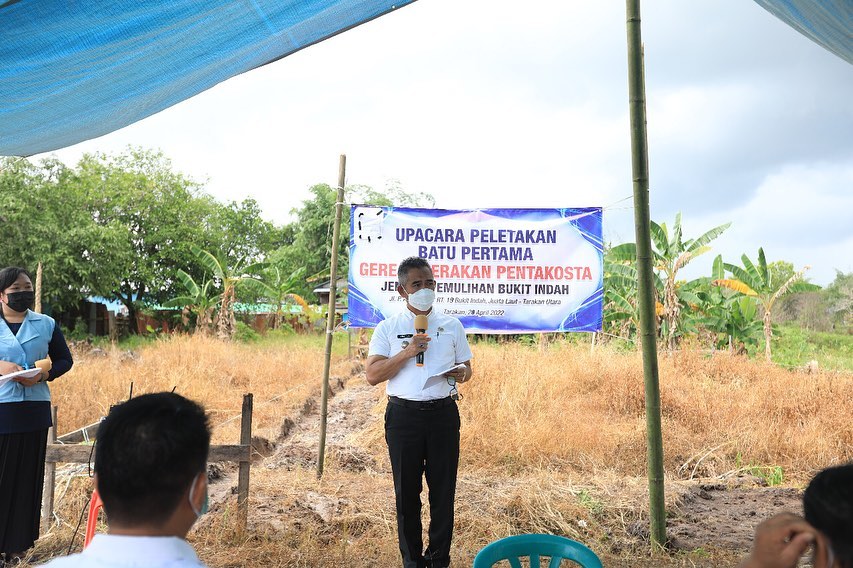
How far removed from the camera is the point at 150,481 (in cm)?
137

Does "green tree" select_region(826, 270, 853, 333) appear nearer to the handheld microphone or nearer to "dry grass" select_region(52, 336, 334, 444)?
"dry grass" select_region(52, 336, 334, 444)

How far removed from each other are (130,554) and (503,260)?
16.6 feet

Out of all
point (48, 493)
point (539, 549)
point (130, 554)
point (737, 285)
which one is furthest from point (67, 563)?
point (737, 285)

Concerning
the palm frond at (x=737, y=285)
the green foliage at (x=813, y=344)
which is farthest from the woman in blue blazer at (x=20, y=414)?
the green foliage at (x=813, y=344)

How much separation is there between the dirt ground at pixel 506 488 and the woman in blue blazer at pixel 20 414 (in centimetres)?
148

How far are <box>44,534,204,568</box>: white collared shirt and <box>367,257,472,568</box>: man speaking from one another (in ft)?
7.97

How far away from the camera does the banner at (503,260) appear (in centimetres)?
608

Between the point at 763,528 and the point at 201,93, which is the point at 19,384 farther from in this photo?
the point at 763,528

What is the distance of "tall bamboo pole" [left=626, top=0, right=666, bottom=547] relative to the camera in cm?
410

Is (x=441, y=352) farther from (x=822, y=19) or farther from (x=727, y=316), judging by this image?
(x=727, y=316)

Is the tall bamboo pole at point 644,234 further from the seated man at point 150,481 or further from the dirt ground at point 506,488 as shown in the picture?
the seated man at point 150,481

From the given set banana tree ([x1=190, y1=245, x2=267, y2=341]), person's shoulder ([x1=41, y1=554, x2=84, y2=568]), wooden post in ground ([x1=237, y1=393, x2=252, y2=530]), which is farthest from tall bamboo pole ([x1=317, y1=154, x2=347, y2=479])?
banana tree ([x1=190, y1=245, x2=267, y2=341])

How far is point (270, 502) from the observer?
5492 millimetres

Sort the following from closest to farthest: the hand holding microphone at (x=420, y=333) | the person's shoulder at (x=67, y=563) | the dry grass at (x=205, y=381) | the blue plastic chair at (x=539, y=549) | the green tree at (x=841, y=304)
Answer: the person's shoulder at (x=67, y=563)
the blue plastic chair at (x=539, y=549)
the hand holding microphone at (x=420, y=333)
the dry grass at (x=205, y=381)
the green tree at (x=841, y=304)
